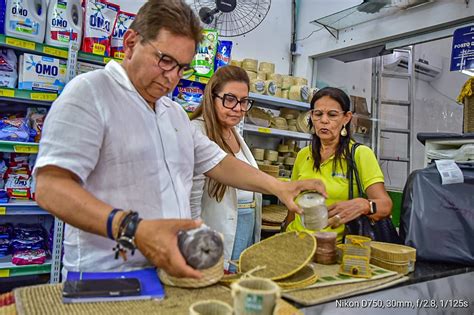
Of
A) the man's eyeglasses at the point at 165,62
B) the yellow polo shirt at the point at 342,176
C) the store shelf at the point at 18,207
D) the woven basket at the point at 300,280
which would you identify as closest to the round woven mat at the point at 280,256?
the woven basket at the point at 300,280

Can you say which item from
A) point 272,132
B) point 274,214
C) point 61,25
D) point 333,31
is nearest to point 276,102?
point 272,132

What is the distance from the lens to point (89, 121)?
98cm

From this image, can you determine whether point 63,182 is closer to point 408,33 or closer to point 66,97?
point 66,97

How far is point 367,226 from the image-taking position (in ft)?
5.69

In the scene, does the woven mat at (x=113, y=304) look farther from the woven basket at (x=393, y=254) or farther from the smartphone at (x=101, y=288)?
the woven basket at (x=393, y=254)

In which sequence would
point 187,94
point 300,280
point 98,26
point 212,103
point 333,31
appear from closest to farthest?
point 300,280, point 212,103, point 98,26, point 187,94, point 333,31

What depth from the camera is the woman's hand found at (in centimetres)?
153

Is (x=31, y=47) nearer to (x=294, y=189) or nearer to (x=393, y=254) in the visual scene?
(x=294, y=189)

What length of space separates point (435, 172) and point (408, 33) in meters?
2.06

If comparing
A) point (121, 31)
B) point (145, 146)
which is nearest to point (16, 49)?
point (121, 31)

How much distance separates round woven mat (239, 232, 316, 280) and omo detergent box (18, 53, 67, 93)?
1.83m

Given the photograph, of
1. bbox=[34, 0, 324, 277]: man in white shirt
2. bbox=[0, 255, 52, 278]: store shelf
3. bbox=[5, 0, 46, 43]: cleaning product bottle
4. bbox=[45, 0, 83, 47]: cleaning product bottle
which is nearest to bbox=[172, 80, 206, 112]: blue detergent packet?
bbox=[45, 0, 83, 47]: cleaning product bottle

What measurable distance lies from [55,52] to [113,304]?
2007 millimetres

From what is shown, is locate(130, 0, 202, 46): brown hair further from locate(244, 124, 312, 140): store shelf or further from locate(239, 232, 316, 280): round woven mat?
locate(244, 124, 312, 140): store shelf
